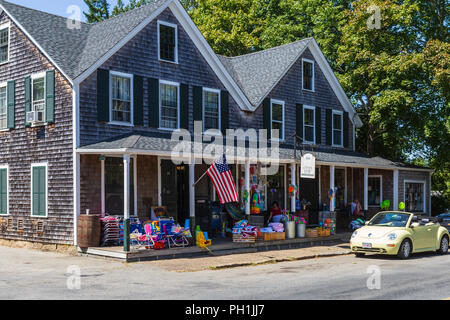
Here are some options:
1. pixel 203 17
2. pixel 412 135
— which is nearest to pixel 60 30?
pixel 412 135

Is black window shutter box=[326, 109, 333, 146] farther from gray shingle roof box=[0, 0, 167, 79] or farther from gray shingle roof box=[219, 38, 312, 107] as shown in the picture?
gray shingle roof box=[0, 0, 167, 79]

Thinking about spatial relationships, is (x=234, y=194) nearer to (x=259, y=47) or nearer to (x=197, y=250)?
(x=197, y=250)

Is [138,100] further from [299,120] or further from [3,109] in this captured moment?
[299,120]

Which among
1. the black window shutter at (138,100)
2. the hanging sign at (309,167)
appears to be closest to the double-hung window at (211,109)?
the black window shutter at (138,100)

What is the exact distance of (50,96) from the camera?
17375 millimetres

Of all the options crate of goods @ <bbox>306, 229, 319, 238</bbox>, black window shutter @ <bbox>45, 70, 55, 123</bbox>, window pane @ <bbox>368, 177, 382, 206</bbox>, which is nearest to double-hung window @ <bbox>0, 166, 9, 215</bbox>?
black window shutter @ <bbox>45, 70, 55, 123</bbox>

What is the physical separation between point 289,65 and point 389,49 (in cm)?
629

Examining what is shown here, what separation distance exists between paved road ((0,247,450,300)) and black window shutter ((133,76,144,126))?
543 cm

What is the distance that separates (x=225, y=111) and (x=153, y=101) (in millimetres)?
3800

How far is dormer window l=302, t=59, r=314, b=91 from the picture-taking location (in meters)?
25.7

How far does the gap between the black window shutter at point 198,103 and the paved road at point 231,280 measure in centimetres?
762

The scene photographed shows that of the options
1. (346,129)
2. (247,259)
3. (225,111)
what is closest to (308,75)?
(346,129)

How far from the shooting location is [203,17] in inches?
1503
